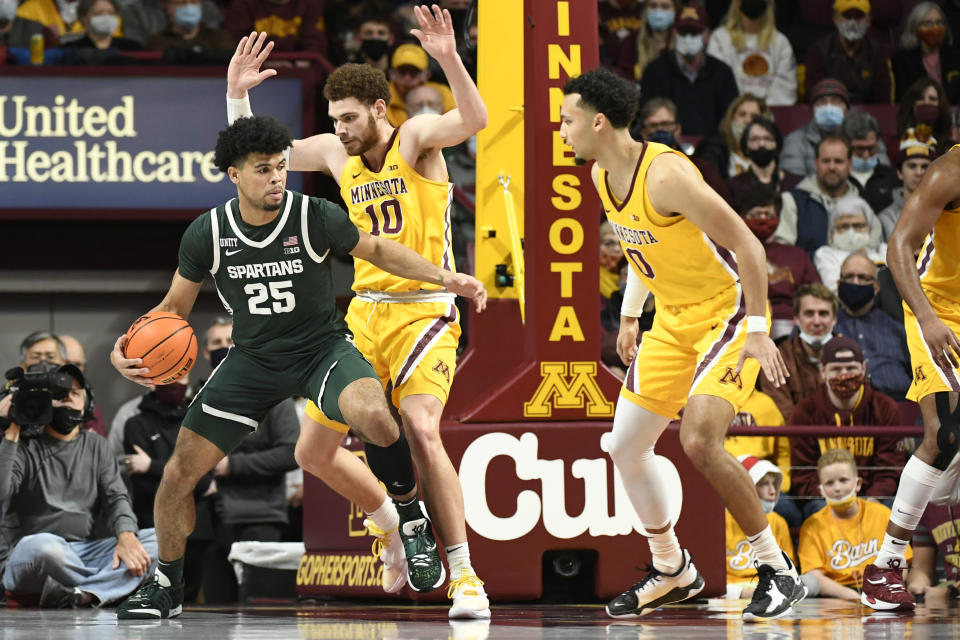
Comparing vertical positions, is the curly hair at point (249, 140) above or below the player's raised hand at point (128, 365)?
above

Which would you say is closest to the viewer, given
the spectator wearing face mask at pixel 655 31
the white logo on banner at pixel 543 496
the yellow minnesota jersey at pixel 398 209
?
the yellow minnesota jersey at pixel 398 209

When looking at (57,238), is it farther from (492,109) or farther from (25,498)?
(492,109)

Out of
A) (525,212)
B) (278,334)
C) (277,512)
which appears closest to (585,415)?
(525,212)

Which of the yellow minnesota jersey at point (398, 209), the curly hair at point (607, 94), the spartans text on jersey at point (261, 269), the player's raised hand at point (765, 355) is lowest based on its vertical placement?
the player's raised hand at point (765, 355)

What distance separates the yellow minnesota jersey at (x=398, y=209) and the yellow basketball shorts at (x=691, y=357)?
42.9 inches

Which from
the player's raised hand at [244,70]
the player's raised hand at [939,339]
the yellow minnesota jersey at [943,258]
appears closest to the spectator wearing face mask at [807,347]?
the yellow minnesota jersey at [943,258]

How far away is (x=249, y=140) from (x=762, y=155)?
19.6 ft

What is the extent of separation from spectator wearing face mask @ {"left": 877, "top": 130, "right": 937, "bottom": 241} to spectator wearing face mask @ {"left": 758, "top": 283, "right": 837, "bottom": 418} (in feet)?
5.49

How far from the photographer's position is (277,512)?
352 inches

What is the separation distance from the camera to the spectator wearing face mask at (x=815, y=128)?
39.4 ft

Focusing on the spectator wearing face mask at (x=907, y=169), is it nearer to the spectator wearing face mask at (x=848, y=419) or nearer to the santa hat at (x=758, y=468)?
the spectator wearing face mask at (x=848, y=419)

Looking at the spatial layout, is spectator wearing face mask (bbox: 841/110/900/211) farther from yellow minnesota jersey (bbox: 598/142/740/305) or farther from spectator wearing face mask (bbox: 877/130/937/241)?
yellow minnesota jersey (bbox: 598/142/740/305)

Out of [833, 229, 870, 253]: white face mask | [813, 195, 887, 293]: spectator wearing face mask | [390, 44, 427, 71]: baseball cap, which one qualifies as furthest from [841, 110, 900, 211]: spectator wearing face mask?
[390, 44, 427, 71]: baseball cap

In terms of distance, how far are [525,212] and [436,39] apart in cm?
152
